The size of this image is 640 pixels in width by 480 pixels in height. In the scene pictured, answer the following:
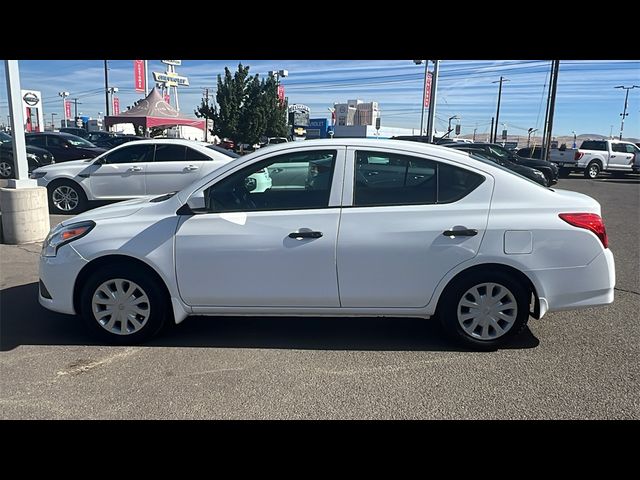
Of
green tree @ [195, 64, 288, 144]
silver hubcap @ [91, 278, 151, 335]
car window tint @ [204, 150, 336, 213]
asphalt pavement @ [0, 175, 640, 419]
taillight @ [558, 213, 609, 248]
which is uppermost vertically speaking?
green tree @ [195, 64, 288, 144]

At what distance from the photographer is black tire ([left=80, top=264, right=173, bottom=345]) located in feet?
13.0

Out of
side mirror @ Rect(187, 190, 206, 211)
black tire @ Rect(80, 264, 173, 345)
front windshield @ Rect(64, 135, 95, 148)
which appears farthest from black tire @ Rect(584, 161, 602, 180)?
black tire @ Rect(80, 264, 173, 345)

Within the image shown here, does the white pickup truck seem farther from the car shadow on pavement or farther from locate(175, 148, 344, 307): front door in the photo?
locate(175, 148, 344, 307): front door

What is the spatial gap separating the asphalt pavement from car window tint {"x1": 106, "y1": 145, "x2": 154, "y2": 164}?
5521 millimetres

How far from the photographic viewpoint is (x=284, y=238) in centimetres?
384

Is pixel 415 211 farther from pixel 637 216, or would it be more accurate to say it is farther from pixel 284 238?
pixel 637 216

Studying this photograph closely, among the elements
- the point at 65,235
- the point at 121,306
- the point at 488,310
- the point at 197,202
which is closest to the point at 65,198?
the point at 65,235

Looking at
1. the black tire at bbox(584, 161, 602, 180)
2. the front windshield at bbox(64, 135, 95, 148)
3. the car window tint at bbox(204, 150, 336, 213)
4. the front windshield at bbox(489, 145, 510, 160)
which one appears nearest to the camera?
the car window tint at bbox(204, 150, 336, 213)

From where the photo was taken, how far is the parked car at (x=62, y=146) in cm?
1677

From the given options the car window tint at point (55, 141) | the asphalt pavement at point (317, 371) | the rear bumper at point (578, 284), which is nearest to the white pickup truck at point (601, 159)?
the car window tint at point (55, 141)

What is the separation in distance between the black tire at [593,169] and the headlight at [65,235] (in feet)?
85.4

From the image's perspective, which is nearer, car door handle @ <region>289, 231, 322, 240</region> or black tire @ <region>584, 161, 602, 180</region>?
car door handle @ <region>289, 231, 322, 240</region>
